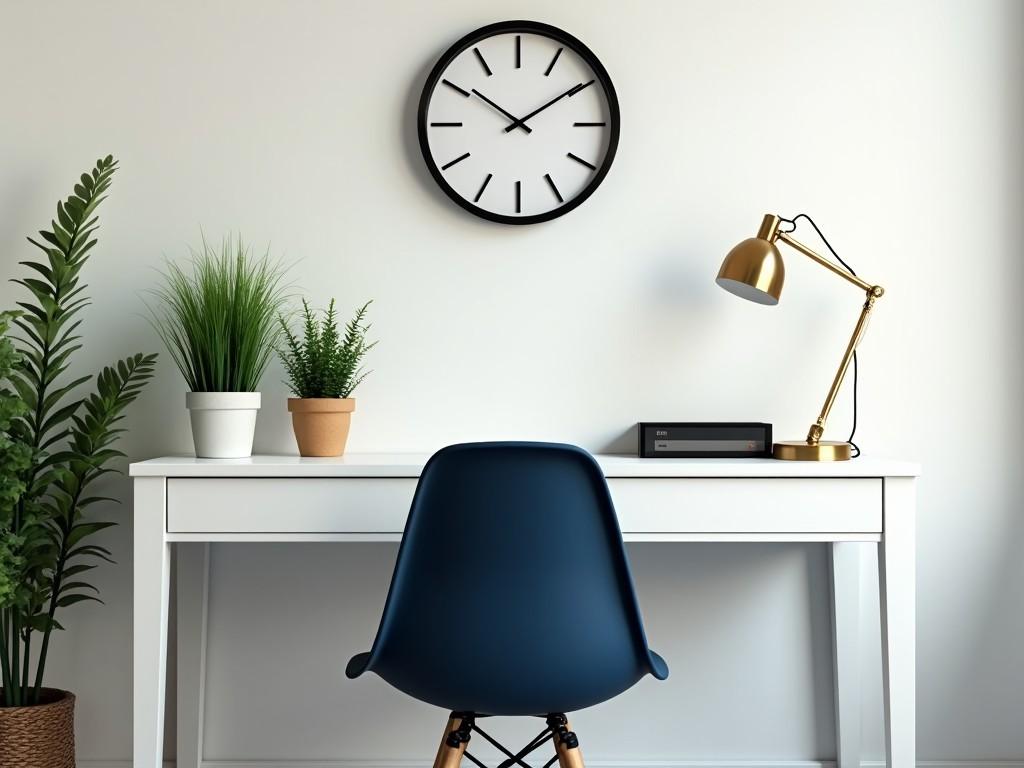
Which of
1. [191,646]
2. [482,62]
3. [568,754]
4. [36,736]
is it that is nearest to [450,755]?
[568,754]

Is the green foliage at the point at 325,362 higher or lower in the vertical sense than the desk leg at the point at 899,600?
higher

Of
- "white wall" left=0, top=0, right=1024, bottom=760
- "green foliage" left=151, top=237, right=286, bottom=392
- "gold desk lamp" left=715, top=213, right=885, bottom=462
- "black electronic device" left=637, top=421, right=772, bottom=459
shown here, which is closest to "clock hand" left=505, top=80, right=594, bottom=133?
"white wall" left=0, top=0, right=1024, bottom=760

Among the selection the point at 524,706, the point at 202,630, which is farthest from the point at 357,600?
the point at 524,706

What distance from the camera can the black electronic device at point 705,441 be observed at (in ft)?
6.93

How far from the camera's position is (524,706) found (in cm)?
155

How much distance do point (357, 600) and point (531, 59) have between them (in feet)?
4.49

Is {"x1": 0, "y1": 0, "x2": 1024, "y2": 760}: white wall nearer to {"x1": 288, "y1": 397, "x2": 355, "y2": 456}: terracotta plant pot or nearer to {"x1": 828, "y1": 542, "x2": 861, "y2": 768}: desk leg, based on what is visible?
{"x1": 828, "y1": 542, "x2": 861, "y2": 768}: desk leg

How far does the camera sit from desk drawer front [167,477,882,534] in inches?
74.2

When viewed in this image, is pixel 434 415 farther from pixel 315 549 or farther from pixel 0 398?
pixel 0 398

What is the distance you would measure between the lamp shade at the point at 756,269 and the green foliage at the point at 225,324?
1045 mm

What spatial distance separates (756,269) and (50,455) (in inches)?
63.3

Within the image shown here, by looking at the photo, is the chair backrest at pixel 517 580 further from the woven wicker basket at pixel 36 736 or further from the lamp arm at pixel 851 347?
the woven wicker basket at pixel 36 736

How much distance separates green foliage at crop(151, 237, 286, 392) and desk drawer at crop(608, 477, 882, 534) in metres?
0.85

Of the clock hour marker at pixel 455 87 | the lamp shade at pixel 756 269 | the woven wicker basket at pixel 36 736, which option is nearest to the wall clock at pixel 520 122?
the clock hour marker at pixel 455 87
